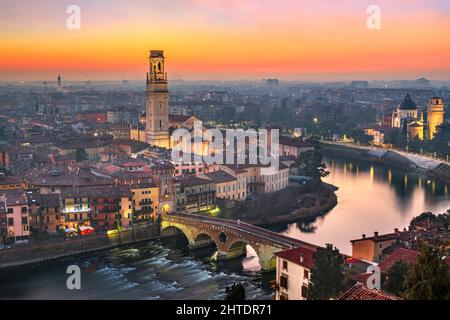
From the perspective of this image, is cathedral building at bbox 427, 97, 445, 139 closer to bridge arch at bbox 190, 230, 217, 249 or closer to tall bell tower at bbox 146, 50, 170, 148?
tall bell tower at bbox 146, 50, 170, 148

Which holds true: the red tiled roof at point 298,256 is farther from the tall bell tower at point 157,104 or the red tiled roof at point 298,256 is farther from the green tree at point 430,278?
the tall bell tower at point 157,104

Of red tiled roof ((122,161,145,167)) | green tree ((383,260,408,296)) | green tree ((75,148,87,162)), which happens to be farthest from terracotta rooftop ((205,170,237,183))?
green tree ((383,260,408,296))

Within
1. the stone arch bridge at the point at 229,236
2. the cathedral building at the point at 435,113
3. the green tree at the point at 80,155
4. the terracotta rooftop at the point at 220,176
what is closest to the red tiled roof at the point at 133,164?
the terracotta rooftop at the point at 220,176

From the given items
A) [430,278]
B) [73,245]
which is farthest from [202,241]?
[430,278]

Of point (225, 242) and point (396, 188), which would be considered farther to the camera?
point (396, 188)
